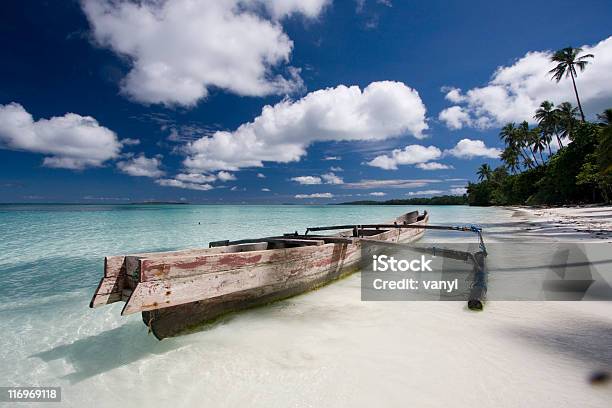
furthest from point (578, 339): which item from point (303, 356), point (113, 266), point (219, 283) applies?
point (113, 266)

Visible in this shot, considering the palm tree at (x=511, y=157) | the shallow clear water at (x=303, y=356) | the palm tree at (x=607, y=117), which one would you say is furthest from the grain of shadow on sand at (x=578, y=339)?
the palm tree at (x=511, y=157)

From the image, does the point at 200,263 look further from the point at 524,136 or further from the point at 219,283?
the point at 524,136

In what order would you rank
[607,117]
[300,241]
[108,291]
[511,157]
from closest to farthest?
1. [108,291]
2. [300,241]
3. [607,117]
4. [511,157]

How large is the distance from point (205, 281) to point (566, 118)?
58.0 metres

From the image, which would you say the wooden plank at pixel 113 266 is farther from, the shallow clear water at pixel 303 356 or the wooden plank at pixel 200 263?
the shallow clear water at pixel 303 356

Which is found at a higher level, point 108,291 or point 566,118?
point 566,118

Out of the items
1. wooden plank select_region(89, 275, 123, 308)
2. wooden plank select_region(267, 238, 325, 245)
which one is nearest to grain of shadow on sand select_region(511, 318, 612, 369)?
wooden plank select_region(267, 238, 325, 245)

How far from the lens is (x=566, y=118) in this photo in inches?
1731

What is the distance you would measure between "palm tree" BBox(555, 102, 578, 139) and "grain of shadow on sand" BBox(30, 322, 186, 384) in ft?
188

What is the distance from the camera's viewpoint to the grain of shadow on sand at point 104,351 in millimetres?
3326

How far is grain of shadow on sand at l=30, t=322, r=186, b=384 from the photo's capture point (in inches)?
131

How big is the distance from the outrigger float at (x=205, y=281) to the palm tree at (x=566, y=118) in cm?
5315

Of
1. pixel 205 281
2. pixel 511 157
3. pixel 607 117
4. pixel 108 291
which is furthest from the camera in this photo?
pixel 511 157

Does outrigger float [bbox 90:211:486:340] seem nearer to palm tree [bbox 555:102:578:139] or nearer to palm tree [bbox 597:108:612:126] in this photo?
palm tree [bbox 597:108:612:126]
